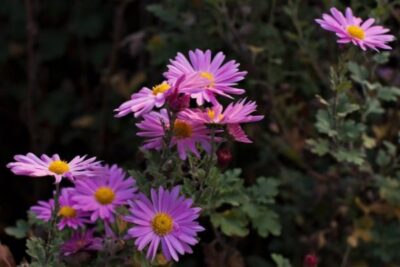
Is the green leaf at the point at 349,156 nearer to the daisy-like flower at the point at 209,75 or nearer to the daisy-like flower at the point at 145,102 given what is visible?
the daisy-like flower at the point at 209,75

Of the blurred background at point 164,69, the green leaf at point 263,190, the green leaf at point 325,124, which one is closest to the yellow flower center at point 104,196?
the blurred background at point 164,69

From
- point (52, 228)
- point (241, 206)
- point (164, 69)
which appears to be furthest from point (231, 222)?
point (164, 69)

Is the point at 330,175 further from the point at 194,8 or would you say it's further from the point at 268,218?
the point at 194,8

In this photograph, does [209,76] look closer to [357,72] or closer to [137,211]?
[137,211]

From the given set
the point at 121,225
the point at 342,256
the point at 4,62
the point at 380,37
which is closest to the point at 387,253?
the point at 342,256

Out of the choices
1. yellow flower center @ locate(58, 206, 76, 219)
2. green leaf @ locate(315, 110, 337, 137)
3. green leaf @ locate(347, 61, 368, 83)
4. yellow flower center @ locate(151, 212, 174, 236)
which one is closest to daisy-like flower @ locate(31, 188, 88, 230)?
yellow flower center @ locate(58, 206, 76, 219)

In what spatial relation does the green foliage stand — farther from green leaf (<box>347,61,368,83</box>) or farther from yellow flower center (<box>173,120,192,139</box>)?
green leaf (<box>347,61,368,83</box>)
